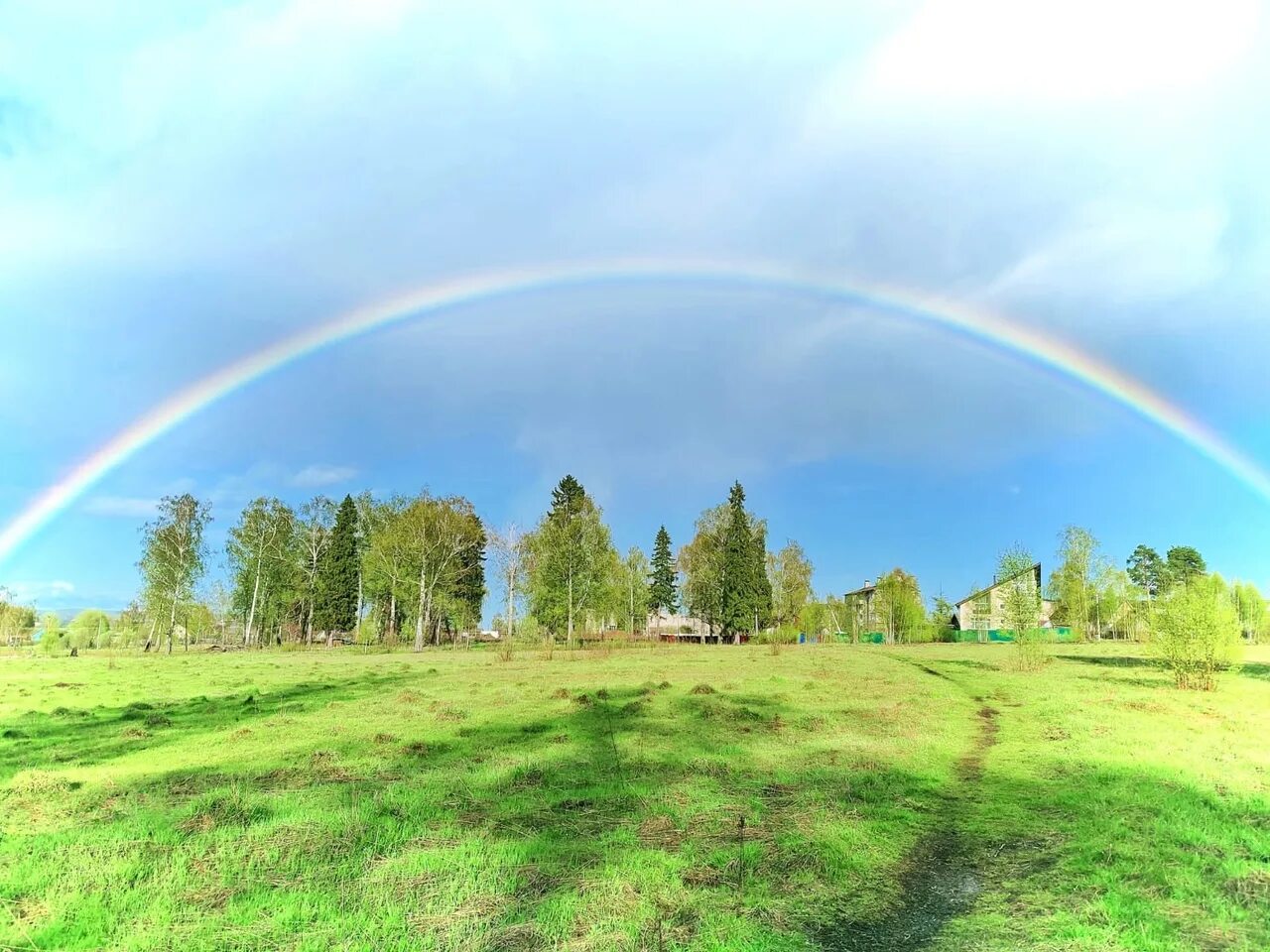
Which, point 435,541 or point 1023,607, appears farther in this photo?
point 435,541

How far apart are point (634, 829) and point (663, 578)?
95.9 metres

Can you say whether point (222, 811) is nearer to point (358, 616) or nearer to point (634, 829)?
point (634, 829)

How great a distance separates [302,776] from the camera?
11.3 meters

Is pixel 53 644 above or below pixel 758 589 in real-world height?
below

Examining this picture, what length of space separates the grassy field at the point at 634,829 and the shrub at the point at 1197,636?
24.5 ft

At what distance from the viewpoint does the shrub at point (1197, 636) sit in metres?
23.9

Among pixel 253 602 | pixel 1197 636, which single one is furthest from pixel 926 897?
pixel 253 602

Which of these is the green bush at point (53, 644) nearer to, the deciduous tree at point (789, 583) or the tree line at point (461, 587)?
the tree line at point (461, 587)

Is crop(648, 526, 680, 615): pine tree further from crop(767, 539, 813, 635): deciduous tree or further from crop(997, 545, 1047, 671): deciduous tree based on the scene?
crop(997, 545, 1047, 671): deciduous tree

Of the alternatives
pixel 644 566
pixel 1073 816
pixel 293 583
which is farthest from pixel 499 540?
pixel 1073 816

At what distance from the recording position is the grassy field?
248 inches

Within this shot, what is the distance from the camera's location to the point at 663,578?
104 metres

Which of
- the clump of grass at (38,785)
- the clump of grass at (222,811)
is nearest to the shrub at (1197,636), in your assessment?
the clump of grass at (222,811)

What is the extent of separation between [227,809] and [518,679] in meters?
18.0
